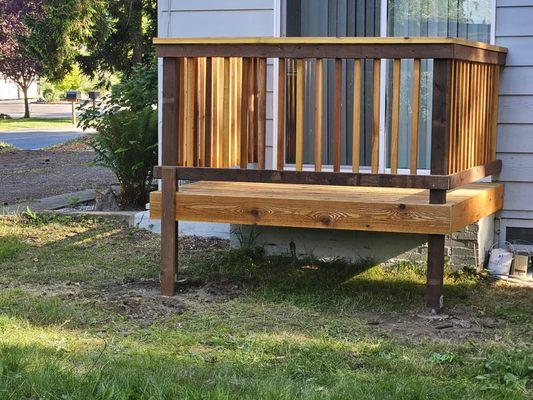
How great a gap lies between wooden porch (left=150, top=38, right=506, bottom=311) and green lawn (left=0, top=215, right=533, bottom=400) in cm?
50

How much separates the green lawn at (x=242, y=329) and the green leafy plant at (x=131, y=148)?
5.11ft

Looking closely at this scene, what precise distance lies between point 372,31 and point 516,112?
4.23ft

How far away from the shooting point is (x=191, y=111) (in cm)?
624

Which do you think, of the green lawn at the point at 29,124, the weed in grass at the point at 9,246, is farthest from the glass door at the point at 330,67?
the green lawn at the point at 29,124

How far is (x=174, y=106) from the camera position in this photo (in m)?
6.14

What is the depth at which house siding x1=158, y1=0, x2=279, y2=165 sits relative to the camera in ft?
24.5

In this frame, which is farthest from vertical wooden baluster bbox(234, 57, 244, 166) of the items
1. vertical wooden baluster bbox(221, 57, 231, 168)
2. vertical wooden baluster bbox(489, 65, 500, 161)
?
vertical wooden baluster bbox(489, 65, 500, 161)

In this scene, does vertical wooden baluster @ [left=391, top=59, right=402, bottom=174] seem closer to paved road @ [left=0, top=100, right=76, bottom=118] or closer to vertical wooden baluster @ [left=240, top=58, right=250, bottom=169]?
vertical wooden baluster @ [left=240, top=58, right=250, bottom=169]

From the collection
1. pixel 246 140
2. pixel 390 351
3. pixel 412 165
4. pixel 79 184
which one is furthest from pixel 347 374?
pixel 79 184

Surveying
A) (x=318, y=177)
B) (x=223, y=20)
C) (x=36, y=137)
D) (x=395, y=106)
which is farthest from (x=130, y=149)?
(x=36, y=137)

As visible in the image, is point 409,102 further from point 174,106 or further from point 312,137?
point 174,106

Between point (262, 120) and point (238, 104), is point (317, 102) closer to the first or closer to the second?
point (262, 120)

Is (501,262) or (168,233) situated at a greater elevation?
(168,233)

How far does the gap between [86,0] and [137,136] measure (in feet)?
19.1
